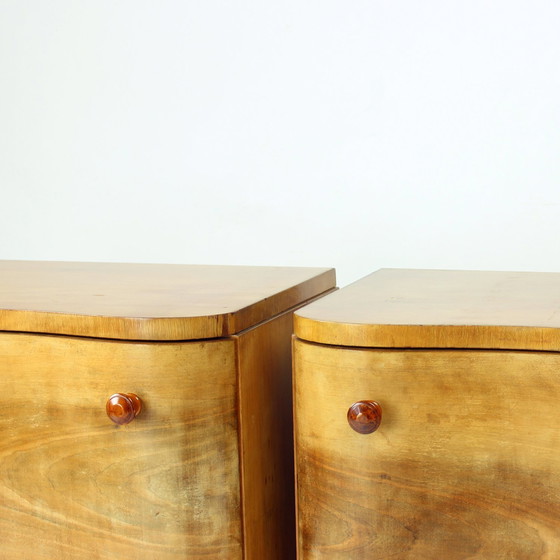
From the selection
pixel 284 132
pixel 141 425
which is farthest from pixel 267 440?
pixel 284 132

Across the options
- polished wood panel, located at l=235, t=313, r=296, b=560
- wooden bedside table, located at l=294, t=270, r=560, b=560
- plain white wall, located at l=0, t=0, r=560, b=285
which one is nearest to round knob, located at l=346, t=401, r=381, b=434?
wooden bedside table, located at l=294, t=270, r=560, b=560

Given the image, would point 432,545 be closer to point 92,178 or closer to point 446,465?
point 446,465

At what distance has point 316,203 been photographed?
1506 mm

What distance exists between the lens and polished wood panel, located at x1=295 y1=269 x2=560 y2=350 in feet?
2.54

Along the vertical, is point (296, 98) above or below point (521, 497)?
above

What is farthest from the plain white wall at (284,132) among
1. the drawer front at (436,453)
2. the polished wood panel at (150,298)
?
the drawer front at (436,453)

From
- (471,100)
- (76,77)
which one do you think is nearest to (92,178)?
(76,77)

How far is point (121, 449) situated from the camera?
879mm

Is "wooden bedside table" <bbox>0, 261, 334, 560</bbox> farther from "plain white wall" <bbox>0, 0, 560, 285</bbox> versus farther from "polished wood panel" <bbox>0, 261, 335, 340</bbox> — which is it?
"plain white wall" <bbox>0, 0, 560, 285</bbox>

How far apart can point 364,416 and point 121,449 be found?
25 centimetres

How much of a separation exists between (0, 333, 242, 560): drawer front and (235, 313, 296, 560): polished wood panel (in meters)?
0.02

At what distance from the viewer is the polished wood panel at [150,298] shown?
0.85m

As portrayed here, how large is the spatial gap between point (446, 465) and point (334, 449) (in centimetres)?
10

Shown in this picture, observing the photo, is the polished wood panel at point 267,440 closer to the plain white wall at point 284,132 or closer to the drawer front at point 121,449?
the drawer front at point 121,449
